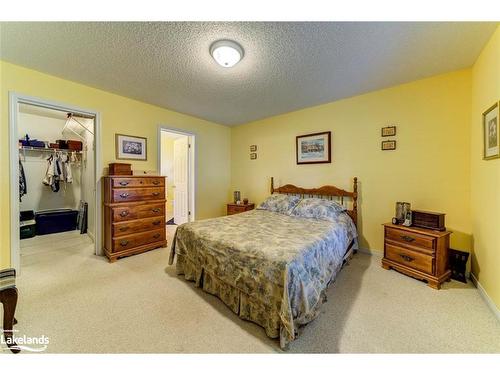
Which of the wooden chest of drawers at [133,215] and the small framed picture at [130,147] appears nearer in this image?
the wooden chest of drawers at [133,215]

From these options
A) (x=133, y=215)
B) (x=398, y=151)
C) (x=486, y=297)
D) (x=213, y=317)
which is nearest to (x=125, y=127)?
(x=133, y=215)

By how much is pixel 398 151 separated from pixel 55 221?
21.4 ft

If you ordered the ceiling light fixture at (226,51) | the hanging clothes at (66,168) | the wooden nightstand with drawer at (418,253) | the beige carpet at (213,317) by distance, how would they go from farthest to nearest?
the hanging clothes at (66,168) < the wooden nightstand with drawer at (418,253) < the ceiling light fixture at (226,51) < the beige carpet at (213,317)

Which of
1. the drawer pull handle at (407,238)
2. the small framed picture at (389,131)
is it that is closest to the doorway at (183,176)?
the small framed picture at (389,131)

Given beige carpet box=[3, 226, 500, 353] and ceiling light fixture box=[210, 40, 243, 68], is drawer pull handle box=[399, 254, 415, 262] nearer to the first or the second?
beige carpet box=[3, 226, 500, 353]

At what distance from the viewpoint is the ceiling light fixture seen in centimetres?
185

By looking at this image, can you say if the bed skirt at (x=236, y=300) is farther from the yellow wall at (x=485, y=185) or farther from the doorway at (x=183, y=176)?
the doorway at (x=183, y=176)

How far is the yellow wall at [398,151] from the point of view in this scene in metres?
2.38

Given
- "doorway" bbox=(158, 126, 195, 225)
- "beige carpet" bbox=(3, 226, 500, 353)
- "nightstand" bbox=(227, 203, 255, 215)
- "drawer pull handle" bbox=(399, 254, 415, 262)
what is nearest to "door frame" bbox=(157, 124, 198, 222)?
"doorway" bbox=(158, 126, 195, 225)

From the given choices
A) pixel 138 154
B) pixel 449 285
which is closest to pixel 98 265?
pixel 138 154

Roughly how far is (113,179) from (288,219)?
2582mm

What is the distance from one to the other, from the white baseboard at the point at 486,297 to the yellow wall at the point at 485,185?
38 mm

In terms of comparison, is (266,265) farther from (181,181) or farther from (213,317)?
(181,181)

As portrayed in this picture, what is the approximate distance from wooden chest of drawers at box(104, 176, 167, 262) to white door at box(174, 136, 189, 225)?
121 cm
